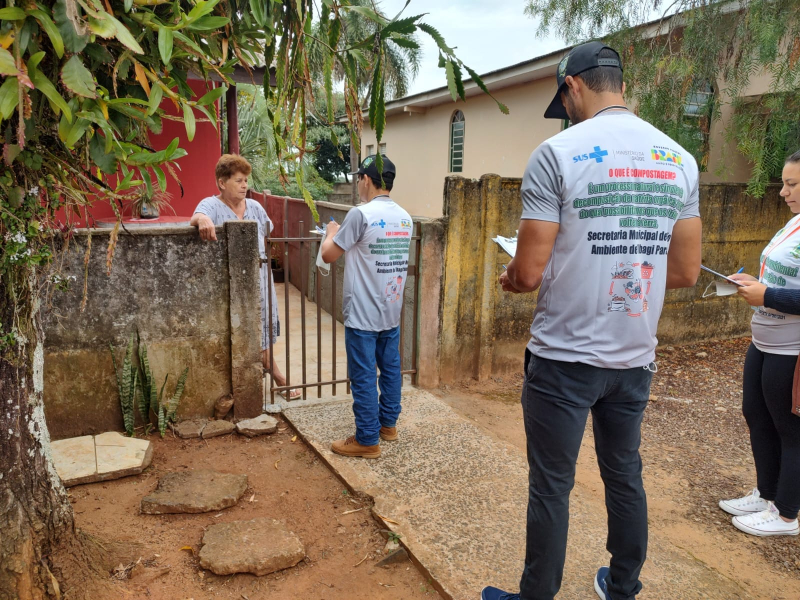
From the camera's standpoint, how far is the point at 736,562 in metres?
3.01

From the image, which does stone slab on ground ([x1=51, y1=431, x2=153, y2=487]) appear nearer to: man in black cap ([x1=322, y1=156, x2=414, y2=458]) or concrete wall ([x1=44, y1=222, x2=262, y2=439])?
concrete wall ([x1=44, y1=222, x2=262, y2=439])

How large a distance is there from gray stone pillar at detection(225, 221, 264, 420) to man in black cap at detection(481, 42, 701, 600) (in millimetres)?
2412

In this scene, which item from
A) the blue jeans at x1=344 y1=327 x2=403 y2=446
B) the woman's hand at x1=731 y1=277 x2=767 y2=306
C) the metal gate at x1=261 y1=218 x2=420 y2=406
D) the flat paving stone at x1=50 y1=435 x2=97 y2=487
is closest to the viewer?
the woman's hand at x1=731 y1=277 x2=767 y2=306

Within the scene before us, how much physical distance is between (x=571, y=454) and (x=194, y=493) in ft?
7.08

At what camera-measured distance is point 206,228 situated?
3912mm

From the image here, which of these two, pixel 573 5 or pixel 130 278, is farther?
pixel 573 5

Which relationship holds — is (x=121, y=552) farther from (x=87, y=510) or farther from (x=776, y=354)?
(x=776, y=354)

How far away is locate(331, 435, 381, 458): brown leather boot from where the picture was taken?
3.74 m

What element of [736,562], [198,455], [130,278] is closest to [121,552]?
[198,455]

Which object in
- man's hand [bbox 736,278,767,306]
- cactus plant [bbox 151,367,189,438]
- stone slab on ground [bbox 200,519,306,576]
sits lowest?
stone slab on ground [bbox 200,519,306,576]

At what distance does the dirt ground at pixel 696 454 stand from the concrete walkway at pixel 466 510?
0.92 ft

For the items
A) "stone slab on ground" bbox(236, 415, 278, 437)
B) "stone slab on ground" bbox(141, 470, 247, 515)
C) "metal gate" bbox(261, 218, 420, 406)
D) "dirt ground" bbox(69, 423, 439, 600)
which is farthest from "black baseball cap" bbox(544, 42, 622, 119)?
"stone slab on ground" bbox(236, 415, 278, 437)

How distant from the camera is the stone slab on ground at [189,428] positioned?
4031 mm

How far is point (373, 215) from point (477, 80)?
1.78 metres
